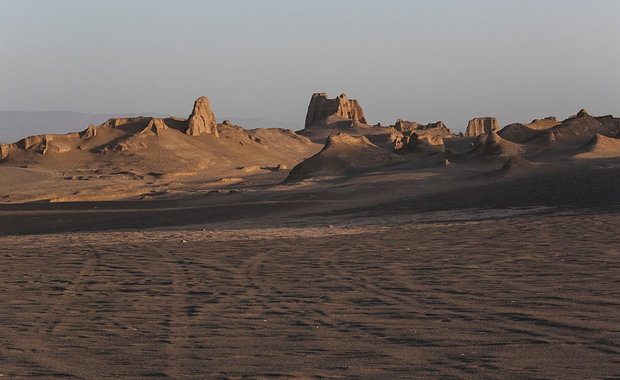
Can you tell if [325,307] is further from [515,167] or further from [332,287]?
[515,167]

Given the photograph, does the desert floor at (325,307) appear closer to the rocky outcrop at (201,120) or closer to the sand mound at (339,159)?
the sand mound at (339,159)

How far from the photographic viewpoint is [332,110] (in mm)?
134750

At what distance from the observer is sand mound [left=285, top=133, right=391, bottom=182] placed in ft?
182

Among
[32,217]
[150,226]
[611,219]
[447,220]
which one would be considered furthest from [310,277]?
[32,217]

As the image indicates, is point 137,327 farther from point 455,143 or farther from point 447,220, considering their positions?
point 455,143

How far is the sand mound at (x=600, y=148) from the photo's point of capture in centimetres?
5041

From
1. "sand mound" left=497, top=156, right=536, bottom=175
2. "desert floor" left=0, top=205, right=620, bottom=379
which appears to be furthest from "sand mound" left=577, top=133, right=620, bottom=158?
"desert floor" left=0, top=205, right=620, bottom=379

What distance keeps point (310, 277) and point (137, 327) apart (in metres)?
4.02

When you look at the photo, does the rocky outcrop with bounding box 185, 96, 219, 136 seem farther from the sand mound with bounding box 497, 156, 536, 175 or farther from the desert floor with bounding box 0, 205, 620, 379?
the desert floor with bounding box 0, 205, 620, 379

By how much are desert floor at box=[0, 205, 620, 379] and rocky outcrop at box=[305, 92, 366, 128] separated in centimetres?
11522

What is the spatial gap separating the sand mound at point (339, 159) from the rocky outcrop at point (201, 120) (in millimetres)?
27381

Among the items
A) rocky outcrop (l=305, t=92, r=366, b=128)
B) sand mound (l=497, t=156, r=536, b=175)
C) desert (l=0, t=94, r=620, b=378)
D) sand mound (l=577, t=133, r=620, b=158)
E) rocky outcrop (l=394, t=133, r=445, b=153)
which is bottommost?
desert (l=0, t=94, r=620, b=378)

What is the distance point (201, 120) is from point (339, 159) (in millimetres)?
33128

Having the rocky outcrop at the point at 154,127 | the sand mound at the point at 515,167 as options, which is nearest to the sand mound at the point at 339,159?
the sand mound at the point at 515,167
